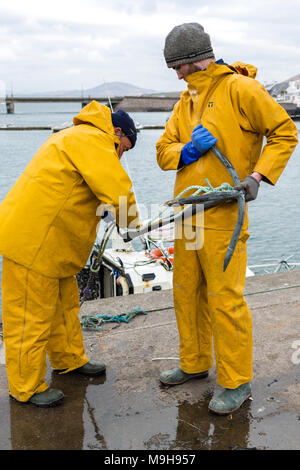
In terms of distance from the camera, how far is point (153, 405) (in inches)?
110

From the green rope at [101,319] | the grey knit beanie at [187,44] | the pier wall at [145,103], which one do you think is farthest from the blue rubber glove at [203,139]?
the pier wall at [145,103]

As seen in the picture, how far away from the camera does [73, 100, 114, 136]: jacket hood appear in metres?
2.65

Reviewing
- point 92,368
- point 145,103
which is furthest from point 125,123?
point 145,103

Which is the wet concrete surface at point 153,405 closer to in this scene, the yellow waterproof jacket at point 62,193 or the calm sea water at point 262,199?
the yellow waterproof jacket at point 62,193

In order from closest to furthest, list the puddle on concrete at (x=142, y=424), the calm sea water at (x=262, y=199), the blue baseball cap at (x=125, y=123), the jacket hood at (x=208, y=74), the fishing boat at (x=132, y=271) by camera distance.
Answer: the puddle on concrete at (x=142, y=424) → the jacket hood at (x=208, y=74) → the blue baseball cap at (x=125, y=123) → the fishing boat at (x=132, y=271) → the calm sea water at (x=262, y=199)

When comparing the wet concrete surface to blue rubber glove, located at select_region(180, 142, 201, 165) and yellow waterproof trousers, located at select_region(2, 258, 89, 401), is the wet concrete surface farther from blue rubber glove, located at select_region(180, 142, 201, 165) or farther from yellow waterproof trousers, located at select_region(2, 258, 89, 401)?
blue rubber glove, located at select_region(180, 142, 201, 165)

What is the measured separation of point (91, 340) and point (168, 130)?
1707 millimetres

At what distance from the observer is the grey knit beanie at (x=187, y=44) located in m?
2.51

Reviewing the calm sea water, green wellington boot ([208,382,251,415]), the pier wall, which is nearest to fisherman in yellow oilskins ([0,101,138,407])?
green wellington boot ([208,382,251,415])

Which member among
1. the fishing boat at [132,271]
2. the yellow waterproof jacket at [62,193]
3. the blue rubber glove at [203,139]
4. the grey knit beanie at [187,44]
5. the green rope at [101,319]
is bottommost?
the fishing boat at [132,271]

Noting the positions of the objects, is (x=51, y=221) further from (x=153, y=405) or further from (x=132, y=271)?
(x=132, y=271)

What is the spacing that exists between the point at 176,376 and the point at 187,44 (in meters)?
1.95

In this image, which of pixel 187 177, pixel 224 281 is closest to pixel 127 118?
pixel 187 177

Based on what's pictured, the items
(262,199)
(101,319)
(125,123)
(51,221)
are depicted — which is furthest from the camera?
(262,199)
